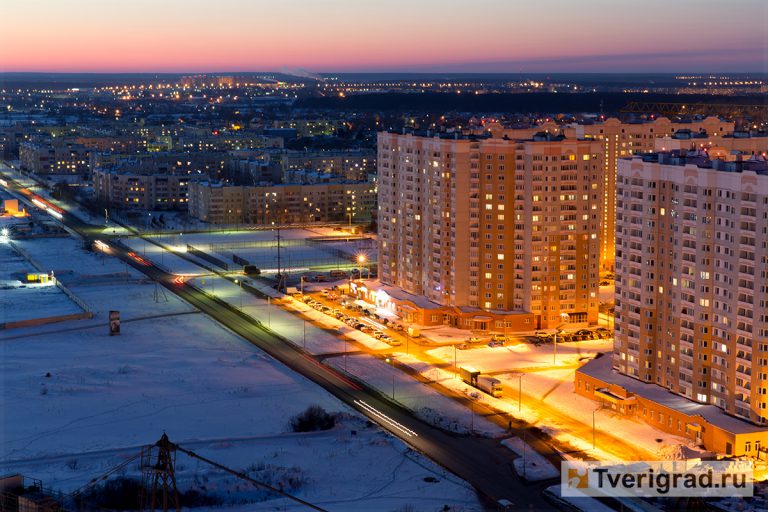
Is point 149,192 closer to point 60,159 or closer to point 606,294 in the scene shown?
point 60,159

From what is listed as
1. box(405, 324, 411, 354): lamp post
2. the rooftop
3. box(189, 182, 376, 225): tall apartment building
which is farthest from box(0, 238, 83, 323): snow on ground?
the rooftop

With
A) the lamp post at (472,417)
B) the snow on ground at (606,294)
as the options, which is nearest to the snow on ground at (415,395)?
the lamp post at (472,417)

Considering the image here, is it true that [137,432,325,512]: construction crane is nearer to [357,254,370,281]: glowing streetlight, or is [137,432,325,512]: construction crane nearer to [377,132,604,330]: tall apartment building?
[377,132,604,330]: tall apartment building

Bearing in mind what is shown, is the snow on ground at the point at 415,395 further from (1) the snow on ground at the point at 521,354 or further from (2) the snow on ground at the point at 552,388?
(1) the snow on ground at the point at 521,354

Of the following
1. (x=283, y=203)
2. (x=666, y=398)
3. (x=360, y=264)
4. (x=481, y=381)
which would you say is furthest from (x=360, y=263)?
(x=666, y=398)

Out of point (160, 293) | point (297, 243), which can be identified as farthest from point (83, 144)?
point (160, 293)

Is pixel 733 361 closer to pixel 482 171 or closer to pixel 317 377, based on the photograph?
pixel 317 377
